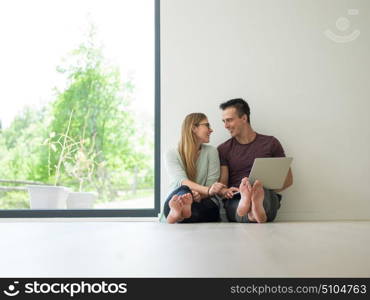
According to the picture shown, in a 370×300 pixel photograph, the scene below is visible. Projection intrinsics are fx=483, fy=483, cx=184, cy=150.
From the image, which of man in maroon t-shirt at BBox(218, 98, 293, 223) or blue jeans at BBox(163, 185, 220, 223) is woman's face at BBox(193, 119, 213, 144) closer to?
man in maroon t-shirt at BBox(218, 98, 293, 223)

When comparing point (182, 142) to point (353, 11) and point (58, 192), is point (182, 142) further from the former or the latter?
point (353, 11)

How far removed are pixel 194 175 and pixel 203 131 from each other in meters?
0.35

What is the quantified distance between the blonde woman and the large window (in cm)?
65

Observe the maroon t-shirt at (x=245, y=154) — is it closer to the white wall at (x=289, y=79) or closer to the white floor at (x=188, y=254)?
the white wall at (x=289, y=79)

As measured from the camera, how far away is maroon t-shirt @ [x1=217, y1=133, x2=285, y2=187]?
3.66 m

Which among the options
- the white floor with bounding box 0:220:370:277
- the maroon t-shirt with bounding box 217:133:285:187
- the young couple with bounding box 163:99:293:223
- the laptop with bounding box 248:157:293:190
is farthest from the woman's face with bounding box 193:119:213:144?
the white floor with bounding box 0:220:370:277

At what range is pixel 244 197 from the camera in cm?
314

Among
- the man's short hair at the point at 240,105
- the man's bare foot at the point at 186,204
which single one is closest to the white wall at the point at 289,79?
the man's short hair at the point at 240,105

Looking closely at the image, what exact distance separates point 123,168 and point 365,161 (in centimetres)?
207

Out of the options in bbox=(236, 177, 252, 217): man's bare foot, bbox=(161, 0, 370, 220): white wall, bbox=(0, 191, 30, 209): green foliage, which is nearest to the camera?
bbox=(236, 177, 252, 217): man's bare foot

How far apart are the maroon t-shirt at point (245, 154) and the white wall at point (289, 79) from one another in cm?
22

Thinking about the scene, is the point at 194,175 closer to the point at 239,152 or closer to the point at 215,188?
the point at 215,188

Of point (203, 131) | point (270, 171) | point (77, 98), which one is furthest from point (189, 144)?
point (77, 98)

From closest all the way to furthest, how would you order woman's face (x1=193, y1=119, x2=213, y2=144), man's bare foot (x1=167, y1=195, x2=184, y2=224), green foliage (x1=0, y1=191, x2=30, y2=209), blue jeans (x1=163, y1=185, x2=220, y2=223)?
man's bare foot (x1=167, y1=195, x2=184, y2=224), blue jeans (x1=163, y1=185, x2=220, y2=223), woman's face (x1=193, y1=119, x2=213, y2=144), green foliage (x1=0, y1=191, x2=30, y2=209)
